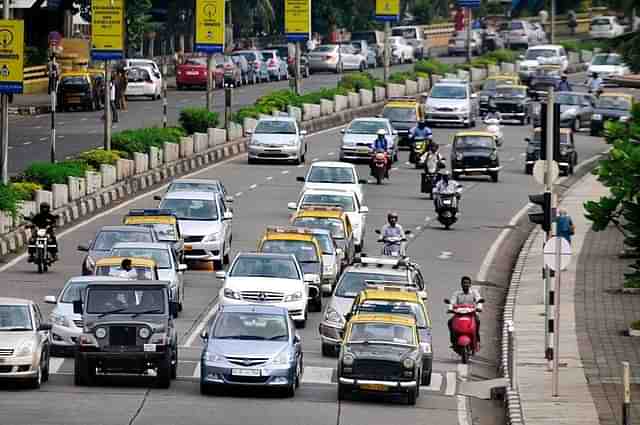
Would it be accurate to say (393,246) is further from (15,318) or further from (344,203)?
(15,318)

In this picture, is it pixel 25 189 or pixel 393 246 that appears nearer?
pixel 393 246

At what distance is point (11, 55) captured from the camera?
50.4 meters

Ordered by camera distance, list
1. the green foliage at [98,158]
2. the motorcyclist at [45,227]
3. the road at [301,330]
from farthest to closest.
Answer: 1. the green foliage at [98,158]
2. the motorcyclist at [45,227]
3. the road at [301,330]

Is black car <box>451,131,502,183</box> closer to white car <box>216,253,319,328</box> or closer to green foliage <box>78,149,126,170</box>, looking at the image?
green foliage <box>78,149,126,170</box>

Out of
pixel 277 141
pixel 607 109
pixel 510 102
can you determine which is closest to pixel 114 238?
pixel 277 141

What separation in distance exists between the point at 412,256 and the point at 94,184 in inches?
443

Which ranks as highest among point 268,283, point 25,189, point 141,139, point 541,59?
point 541,59

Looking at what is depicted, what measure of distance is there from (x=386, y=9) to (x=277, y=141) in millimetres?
22080

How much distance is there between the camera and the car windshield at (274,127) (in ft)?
213

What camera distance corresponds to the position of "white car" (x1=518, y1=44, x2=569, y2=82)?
321ft

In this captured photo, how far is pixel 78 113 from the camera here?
3157 inches

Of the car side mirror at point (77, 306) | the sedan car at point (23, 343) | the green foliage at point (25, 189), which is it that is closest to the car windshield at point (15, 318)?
the sedan car at point (23, 343)

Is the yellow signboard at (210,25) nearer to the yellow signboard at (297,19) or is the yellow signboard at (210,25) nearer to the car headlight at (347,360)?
the yellow signboard at (297,19)

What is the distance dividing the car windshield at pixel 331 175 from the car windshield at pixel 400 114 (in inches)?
717
